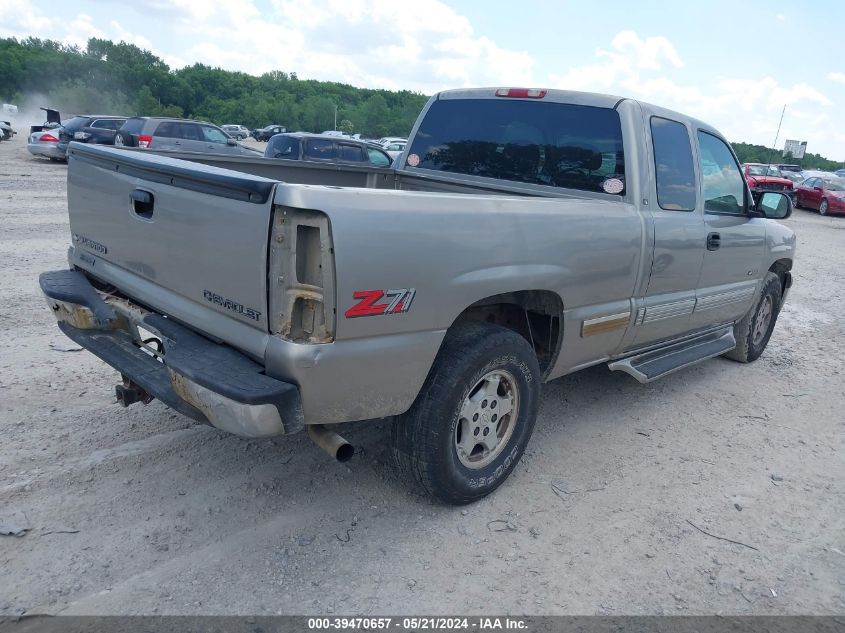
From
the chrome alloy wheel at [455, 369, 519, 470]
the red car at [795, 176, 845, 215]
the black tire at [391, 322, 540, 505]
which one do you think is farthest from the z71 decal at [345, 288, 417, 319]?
the red car at [795, 176, 845, 215]

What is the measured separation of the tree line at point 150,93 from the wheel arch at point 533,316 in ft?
241

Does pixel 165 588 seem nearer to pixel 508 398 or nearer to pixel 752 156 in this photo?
pixel 508 398

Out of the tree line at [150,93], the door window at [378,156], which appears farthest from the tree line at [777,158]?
the door window at [378,156]

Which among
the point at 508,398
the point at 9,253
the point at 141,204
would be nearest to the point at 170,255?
the point at 141,204

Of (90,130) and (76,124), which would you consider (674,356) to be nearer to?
(90,130)

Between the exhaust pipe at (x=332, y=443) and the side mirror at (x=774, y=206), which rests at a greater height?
the side mirror at (x=774, y=206)

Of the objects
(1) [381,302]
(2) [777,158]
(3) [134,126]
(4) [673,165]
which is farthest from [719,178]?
(2) [777,158]

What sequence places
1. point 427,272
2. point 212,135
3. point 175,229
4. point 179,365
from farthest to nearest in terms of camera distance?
point 212,135, point 175,229, point 427,272, point 179,365

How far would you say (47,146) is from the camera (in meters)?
20.4

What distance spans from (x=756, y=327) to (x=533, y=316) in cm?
340

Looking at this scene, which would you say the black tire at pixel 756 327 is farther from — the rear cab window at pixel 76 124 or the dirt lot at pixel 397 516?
the rear cab window at pixel 76 124

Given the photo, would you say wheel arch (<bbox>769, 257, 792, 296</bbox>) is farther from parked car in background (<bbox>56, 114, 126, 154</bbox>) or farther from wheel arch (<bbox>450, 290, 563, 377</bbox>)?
parked car in background (<bbox>56, 114, 126, 154</bbox>)

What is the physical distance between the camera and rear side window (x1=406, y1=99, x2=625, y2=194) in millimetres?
4062

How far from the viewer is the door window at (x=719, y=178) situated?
472 cm
